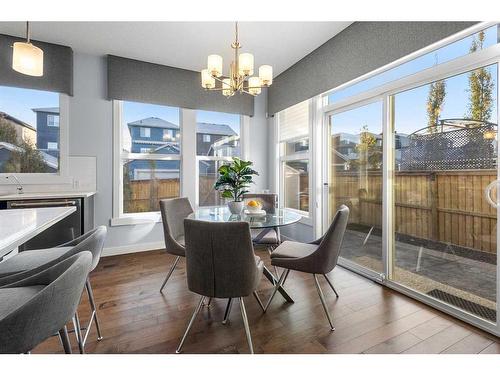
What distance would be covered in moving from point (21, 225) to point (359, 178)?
289 cm

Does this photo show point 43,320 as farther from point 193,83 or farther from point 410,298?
point 193,83

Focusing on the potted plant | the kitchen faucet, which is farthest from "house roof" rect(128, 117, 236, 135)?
the potted plant

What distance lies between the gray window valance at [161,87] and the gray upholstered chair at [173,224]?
5.57 feet

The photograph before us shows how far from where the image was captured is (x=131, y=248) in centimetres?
348

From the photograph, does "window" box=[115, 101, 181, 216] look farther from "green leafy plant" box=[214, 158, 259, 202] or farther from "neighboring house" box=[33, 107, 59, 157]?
"green leafy plant" box=[214, 158, 259, 202]

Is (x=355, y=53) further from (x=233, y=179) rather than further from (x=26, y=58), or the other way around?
(x=26, y=58)

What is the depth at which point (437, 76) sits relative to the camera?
1.98 meters

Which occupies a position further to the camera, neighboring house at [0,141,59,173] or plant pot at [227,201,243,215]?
neighboring house at [0,141,59,173]

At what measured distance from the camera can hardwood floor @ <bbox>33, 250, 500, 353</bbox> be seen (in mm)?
1553

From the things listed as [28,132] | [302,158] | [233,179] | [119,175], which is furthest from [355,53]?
[28,132]

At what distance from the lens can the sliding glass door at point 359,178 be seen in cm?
257

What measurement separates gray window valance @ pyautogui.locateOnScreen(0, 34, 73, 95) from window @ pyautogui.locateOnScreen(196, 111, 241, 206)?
171 centimetres
